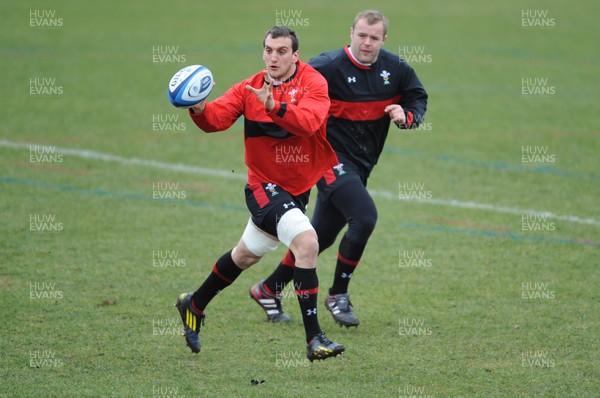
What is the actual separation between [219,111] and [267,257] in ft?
10.8

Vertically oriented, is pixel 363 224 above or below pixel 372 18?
below

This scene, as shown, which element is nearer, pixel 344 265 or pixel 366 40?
pixel 366 40

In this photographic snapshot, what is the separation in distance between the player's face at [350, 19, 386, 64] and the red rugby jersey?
0.93m

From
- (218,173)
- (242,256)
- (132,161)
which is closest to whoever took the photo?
(242,256)

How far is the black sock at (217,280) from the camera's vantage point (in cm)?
705

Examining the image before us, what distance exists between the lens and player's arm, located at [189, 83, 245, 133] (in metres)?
6.43

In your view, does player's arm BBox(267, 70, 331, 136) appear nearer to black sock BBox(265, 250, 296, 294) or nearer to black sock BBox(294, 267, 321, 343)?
black sock BBox(294, 267, 321, 343)

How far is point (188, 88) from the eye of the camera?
6188 mm

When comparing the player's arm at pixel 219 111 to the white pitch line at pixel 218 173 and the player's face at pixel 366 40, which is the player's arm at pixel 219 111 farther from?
the white pitch line at pixel 218 173

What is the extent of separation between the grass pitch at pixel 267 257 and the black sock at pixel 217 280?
36 centimetres

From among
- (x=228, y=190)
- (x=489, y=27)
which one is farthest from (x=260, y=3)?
(x=228, y=190)

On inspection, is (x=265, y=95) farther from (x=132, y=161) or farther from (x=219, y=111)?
(x=132, y=161)

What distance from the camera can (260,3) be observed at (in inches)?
1121

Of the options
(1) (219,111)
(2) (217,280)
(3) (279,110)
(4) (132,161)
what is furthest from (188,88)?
(4) (132,161)
